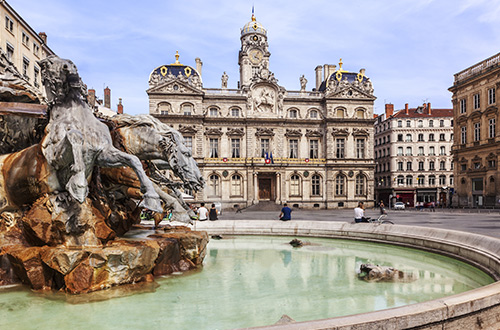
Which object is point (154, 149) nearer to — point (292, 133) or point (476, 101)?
point (292, 133)

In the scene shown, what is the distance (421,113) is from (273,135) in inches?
1333

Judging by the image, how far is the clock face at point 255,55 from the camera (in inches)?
2127

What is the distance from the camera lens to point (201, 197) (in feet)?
150

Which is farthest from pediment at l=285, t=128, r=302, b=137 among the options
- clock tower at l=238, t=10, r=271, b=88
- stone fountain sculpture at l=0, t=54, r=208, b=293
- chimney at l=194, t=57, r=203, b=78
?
stone fountain sculpture at l=0, t=54, r=208, b=293

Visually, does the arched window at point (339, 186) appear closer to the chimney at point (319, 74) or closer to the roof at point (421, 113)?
the chimney at point (319, 74)

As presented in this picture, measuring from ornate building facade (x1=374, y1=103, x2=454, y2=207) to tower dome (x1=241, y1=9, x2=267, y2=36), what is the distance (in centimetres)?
2770

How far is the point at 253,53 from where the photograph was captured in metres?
54.1

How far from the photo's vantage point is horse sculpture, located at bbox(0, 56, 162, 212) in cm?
664

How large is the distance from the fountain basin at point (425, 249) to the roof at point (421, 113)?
58.0m

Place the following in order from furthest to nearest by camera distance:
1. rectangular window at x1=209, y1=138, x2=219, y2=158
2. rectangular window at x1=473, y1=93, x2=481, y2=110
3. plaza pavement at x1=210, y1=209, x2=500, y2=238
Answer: rectangular window at x1=209, y1=138, x2=219, y2=158, rectangular window at x1=473, y1=93, x2=481, y2=110, plaza pavement at x1=210, y1=209, x2=500, y2=238

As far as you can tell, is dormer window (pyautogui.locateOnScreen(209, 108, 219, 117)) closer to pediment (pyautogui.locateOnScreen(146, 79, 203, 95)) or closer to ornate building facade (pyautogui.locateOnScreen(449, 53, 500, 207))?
pediment (pyautogui.locateOnScreen(146, 79, 203, 95))

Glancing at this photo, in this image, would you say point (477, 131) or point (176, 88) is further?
point (176, 88)

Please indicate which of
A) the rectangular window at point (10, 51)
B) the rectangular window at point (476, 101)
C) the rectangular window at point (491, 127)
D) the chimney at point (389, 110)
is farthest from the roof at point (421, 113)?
the rectangular window at point (10, 51)

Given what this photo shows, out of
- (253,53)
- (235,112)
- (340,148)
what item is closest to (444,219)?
(340,148)
